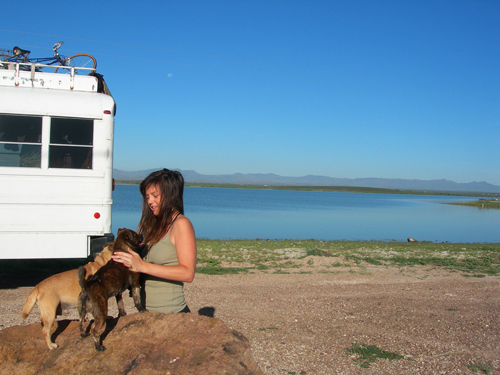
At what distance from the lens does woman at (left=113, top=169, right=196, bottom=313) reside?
2.48m

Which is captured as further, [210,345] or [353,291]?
[353,291]

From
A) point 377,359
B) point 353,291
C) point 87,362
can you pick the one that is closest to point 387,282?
point 353,291

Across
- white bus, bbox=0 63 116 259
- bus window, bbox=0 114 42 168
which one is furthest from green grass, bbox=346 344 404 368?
bus window, bbox=0 114 42 168

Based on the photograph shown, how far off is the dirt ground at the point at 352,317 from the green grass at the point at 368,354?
2cm

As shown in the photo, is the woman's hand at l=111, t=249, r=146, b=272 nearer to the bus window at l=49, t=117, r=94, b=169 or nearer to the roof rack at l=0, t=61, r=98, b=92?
the bus window at l=49, t=117, r=94, b=169

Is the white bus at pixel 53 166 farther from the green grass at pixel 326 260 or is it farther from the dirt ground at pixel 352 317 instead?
the green grass at pixel 326 260

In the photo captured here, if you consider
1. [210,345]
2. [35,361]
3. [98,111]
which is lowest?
[35,361]

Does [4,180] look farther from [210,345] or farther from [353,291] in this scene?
[353,291]

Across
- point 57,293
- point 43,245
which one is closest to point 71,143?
point 43,245

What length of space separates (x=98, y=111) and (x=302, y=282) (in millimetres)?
5488

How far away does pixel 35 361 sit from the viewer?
282 cm

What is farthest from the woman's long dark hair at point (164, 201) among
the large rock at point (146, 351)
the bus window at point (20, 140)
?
the bus window at point (20, 140)

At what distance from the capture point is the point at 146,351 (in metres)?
2.68

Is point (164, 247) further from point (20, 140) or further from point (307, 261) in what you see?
point (307, 261)
